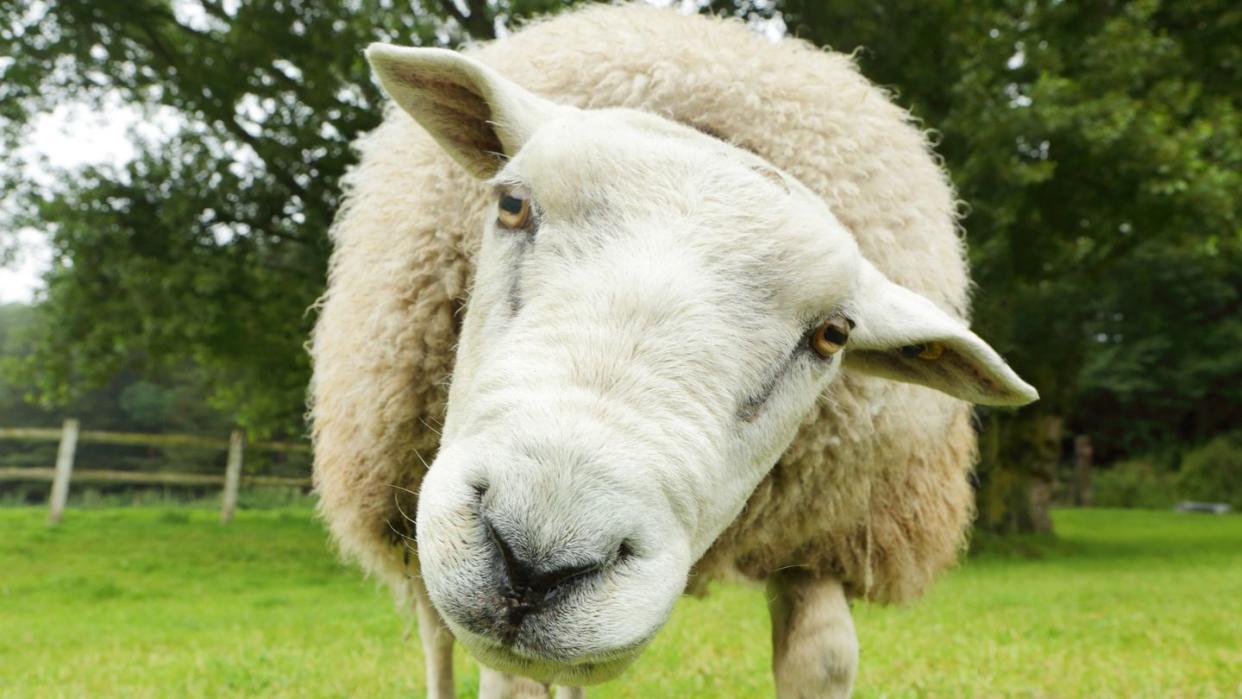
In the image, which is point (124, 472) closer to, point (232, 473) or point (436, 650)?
point (232, 473)

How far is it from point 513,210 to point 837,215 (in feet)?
3.73

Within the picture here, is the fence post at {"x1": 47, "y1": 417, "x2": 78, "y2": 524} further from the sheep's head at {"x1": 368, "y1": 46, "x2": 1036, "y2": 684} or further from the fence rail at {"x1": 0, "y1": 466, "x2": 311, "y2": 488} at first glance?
the sheep's head at {"x1": 368, "y1": 46, "x2": 1036, "y2": 684}

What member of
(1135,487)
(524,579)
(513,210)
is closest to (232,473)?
(513,210)

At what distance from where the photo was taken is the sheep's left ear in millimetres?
2516

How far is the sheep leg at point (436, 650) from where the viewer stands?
3.92m

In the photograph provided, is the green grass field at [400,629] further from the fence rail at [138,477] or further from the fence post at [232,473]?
the fence post at [232,473]

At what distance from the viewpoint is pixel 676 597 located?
6.42 ft

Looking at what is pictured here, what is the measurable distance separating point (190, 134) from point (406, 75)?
1257cm

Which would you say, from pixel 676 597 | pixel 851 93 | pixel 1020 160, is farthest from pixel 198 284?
pixel 676 597

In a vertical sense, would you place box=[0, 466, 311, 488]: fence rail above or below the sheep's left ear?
below

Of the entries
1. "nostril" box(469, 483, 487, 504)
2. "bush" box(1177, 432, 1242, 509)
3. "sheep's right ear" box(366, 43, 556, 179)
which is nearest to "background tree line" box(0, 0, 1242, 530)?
"sheep's right ear" box(366, 43, 556, 179)

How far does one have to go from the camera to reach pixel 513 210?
2.48 meters

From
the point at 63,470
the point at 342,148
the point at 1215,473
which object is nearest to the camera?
the point at 342,148

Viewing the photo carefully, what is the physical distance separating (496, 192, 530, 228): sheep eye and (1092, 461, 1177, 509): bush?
33.6 m
